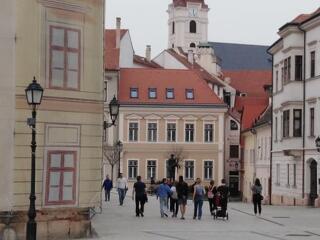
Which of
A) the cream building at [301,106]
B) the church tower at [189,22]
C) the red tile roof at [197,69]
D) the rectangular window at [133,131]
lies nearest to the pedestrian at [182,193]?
the cream building at [301,106]

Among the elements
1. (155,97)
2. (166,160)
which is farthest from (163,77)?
(166,160)

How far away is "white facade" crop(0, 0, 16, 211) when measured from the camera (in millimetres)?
21812

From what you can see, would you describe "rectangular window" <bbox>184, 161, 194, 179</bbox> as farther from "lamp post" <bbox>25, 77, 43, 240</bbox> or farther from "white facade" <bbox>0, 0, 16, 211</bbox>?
"lamp post" <bbox>25, 77, 43, 240</bbox>

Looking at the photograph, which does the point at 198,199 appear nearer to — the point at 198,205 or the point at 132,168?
the point at 198,205

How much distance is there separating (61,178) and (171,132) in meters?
61.0

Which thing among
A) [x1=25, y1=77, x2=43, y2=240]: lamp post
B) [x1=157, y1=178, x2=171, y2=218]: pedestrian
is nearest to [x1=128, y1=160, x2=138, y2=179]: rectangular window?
[x1=157, y1=178, x2=171, y2=218]: pedestrian

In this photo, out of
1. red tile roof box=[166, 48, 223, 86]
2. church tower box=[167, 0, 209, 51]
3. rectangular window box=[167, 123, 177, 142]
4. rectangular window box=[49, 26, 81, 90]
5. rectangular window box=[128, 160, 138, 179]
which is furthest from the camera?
church tower box=[167, 0, 209, 51]

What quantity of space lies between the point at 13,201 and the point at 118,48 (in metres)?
67.5

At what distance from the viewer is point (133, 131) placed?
83.3 meters

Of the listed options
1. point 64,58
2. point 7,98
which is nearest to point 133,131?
point 64,58

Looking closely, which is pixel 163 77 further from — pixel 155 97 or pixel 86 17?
pixel 86 17

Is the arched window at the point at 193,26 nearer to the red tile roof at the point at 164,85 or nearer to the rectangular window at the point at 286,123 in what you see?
the red tile roof at the point at 164,85

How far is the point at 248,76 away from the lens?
5069 inches

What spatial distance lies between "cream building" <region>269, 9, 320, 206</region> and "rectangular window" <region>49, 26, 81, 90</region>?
2579 centimetres
